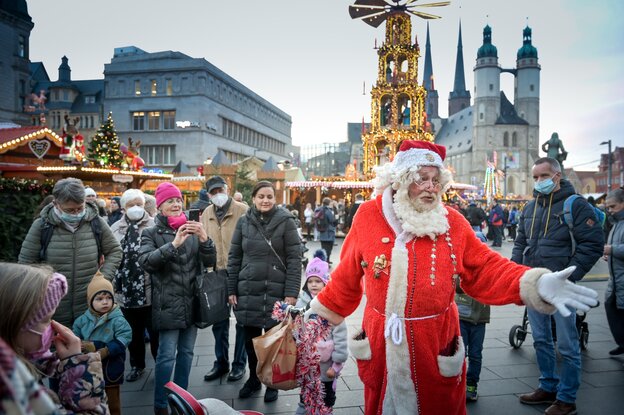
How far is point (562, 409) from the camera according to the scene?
3.66m

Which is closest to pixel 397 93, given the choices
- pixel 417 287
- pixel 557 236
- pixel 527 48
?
pixel 557 236

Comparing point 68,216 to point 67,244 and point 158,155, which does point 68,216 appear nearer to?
point 67,244

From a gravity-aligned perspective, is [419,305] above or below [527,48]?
below

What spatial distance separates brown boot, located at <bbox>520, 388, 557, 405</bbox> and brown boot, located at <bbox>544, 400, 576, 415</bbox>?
0.82ft

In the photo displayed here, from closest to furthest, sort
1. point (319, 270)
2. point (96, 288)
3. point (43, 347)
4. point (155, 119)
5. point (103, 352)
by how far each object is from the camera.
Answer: point (43, 347) < point (103, 352) < point (96, 288) < point (319, 270) < point (155, 119)

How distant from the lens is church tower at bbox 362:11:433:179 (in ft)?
75.5

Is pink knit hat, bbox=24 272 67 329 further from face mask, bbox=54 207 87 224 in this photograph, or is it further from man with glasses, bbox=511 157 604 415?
man with glasses, bbox=511 157 604 415

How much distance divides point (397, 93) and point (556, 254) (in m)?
20.5

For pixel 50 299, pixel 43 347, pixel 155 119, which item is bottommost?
pixel 43 347

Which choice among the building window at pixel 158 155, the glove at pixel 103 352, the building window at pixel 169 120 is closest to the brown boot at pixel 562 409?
the glove at pixel 103 352

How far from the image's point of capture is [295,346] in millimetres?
3480

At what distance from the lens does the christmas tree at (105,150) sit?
16.0 meters

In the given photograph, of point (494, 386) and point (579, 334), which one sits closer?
point (494, 386)

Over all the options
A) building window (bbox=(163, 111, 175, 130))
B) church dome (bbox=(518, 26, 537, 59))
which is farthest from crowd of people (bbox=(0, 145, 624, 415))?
church dome (bbox=(518, 26, 537, 59))
